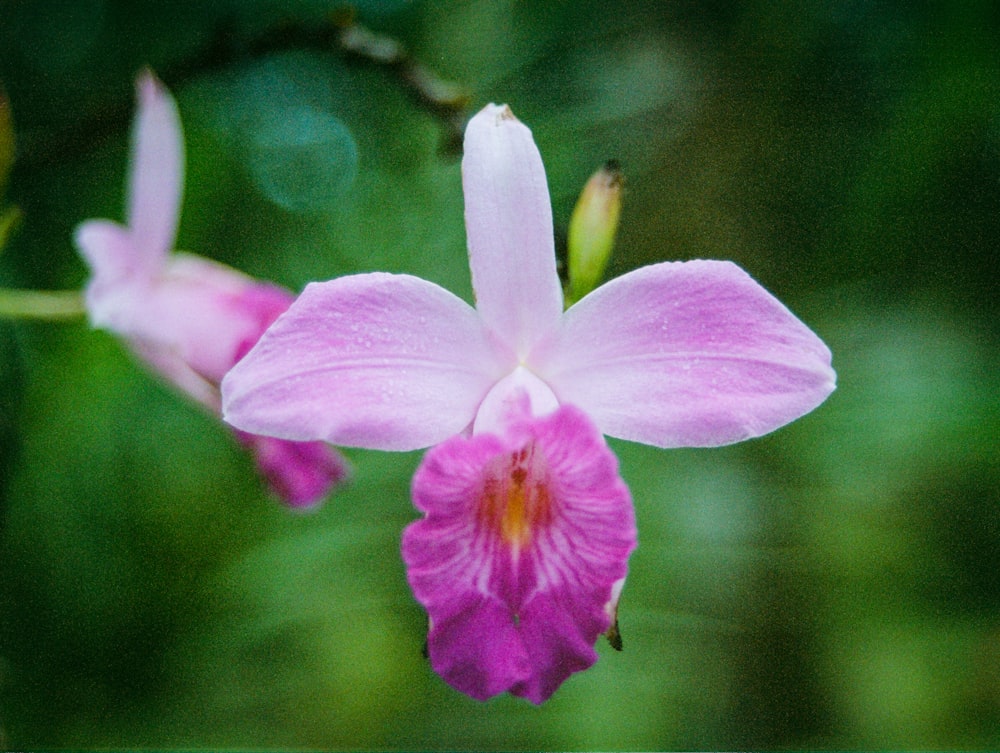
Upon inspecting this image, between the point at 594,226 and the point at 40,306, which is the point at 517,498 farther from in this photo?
the point at 40,306

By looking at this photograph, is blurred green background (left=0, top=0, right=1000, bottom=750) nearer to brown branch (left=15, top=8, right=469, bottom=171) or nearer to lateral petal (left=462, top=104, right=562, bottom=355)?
brown branch (left=15, top=8, right=469, bottom=171)

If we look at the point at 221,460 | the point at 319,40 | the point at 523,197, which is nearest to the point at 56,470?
the point at 221,460

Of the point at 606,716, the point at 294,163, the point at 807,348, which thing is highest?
the point at 807,348

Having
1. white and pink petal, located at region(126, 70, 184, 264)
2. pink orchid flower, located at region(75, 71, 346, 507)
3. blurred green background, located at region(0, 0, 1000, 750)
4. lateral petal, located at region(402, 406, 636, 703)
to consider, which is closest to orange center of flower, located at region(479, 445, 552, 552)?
lateral petal, located at region(402, 406, 636, 703)

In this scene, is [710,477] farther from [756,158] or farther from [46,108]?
[46,108]

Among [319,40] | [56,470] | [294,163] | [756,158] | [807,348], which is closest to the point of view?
[807,348]

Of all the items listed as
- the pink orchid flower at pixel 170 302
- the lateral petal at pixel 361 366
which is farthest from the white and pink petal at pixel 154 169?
the lateral petal at pixel 361 366

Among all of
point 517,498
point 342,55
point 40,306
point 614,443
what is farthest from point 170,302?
point 614,443
